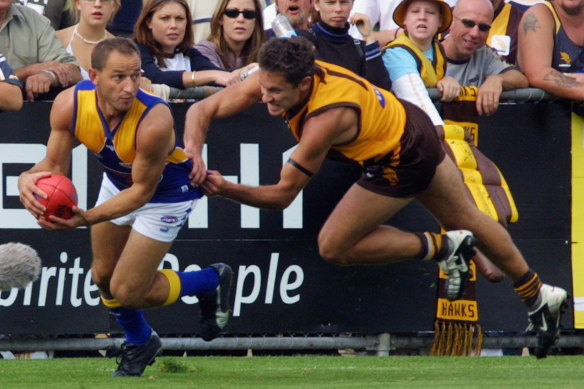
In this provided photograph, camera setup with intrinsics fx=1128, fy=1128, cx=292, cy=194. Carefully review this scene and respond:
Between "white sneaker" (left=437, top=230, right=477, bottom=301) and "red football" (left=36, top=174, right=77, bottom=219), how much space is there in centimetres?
247

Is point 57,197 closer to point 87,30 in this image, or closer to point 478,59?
point 87,30

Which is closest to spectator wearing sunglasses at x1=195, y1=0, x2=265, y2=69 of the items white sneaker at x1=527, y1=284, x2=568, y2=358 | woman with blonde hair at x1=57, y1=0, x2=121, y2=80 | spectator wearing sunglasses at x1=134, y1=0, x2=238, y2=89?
spectator wearing sunglasses at x1=134, y1=0, x2=238, y2=89

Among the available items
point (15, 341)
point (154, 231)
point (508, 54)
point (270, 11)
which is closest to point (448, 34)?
point (508, 54)

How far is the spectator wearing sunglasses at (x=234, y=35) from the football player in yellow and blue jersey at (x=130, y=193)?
175 cm

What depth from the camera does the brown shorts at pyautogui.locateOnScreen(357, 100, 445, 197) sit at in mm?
7207

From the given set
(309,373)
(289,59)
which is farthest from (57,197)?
(309,373)

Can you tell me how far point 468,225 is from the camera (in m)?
7.50

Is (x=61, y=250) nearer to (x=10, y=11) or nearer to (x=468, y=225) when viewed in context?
(x=10, y=11)

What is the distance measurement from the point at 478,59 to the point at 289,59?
2.75m

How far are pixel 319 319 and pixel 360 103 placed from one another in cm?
221

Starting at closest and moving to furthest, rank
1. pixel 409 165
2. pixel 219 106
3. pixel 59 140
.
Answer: pixel 59 140 → pixel 409 165 → pixel 219 106

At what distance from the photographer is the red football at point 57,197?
6652 millimetres

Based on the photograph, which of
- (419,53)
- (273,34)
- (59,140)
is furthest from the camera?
(273,34)

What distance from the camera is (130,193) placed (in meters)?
6.86
